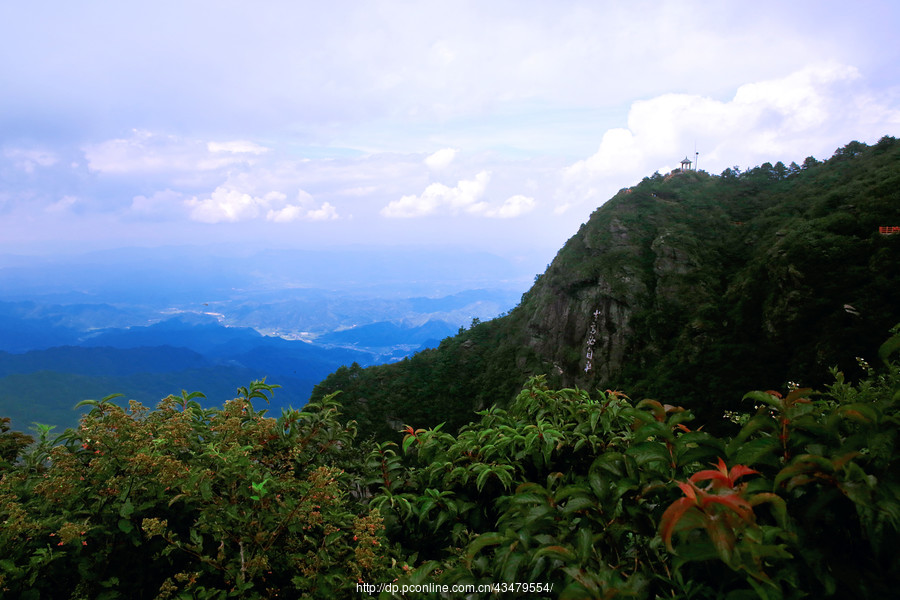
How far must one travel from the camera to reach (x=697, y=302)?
3575 centimetres

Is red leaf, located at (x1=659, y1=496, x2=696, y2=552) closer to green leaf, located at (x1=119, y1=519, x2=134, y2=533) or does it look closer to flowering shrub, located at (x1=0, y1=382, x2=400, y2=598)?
flowering shrub, located at (x1=0, y1=382, x2=400, y2=598)

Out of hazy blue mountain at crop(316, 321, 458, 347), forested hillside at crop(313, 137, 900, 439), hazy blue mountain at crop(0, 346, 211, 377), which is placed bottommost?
hazy blue mountain at crop(316, 321, 458, 347)

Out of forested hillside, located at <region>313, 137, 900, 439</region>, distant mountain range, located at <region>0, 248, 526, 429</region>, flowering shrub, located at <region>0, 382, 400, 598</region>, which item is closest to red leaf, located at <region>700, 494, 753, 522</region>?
flowering shrub, located at <region>0, 382, 400, 598</region>

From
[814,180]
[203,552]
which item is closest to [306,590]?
[203,552]

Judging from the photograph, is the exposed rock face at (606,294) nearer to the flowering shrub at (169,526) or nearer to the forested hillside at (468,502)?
the forested hillside at (468,502)

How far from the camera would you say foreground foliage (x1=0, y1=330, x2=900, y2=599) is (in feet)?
4.47

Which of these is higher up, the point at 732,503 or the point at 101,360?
the point at 732,503

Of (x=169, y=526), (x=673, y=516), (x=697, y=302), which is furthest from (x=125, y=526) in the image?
(x=697, y=302)

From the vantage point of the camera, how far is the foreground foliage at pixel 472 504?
1361 millimetres

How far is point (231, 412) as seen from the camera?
111 inches

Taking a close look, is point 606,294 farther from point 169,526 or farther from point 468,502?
point 169,526

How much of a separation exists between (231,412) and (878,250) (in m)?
34.4

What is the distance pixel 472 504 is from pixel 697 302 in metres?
38.8

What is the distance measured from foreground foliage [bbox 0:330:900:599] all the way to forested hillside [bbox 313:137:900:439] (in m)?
27.0
